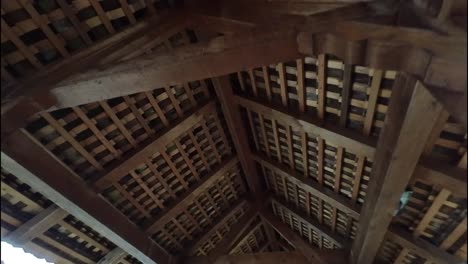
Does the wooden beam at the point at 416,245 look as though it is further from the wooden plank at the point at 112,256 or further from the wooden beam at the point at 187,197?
the wooden plank at the point at 112,256

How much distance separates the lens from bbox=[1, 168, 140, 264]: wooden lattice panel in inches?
62.7

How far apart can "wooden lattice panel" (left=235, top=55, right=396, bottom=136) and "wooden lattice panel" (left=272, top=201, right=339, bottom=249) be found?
1726 mm

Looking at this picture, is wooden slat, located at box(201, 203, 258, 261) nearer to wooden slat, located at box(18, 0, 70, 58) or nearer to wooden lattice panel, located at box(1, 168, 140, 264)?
wooden lattice panel, located at box(1, 168, 140, 264)

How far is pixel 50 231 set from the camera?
2.28 meters

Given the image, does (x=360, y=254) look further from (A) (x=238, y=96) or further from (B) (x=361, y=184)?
(A) (x=238, y=96)

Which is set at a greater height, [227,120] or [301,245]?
[227,120]

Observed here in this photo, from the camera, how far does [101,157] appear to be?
237cm

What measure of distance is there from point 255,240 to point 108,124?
11.0 feet

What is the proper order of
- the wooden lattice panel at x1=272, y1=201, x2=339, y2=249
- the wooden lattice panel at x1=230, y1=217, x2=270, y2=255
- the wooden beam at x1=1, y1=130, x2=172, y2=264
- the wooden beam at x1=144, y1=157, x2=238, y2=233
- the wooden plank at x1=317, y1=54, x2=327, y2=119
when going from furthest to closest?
the wooden lattice panel at x1=230, y1=217, x2=270, y2=255 → the wooden lattice panel at x1=272, y1=201, x2=339, y2=249 → the wooden beam at x1=144, y1=157, x2=238, y2=233 → the wooden plank at x1=317, y1=54, x2=327, y2=119 → the wooden beam at x1=1, y1=130, x2=172, y2=264

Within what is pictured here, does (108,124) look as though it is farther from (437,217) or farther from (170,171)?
(437,217)

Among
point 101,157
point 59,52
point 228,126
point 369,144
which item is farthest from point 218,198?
point 59,52

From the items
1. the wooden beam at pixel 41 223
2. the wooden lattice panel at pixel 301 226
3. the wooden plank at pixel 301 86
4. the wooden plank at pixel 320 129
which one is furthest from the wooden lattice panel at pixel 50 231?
the wooden lattice panel at pixel 301 226

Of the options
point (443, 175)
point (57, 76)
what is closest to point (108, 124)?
point (57, 76)

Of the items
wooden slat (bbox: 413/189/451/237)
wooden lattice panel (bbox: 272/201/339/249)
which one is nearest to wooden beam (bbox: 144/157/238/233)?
wooden lattice panel (bbox: 272/201/339/249)
